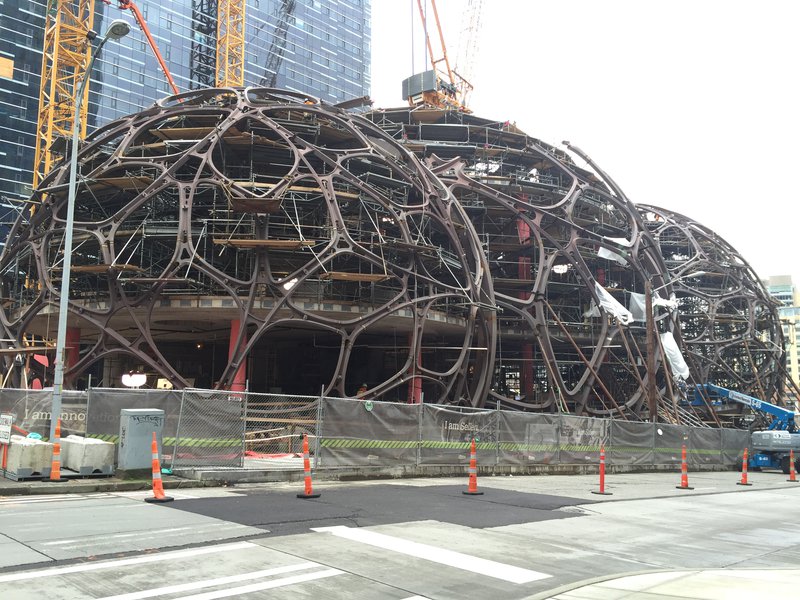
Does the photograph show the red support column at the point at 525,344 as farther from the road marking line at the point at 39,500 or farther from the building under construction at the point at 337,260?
the road marking line at the point at 39,500

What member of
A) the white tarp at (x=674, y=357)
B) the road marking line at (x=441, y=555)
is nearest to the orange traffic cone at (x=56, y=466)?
the road marking line at (x=441, y=555)

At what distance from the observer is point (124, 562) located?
25.8 ft

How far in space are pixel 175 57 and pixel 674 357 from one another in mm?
79060

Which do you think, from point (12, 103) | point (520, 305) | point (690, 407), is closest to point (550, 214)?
point (520, 305)

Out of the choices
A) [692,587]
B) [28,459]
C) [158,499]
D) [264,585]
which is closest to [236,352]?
[28,459]

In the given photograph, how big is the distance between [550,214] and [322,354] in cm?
1775

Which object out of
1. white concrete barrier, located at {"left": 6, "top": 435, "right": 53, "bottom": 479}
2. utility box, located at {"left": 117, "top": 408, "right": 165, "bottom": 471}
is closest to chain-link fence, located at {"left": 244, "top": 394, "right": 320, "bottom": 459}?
utility box, located at {"left": 117, "top": 408, "right": 165, "bottom": 471}

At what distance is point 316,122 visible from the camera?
36.9m

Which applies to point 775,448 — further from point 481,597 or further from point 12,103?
point 12,103

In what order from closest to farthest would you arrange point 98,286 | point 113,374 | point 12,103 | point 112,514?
point 112,514
point 98,286
point 113,374
point 12,103

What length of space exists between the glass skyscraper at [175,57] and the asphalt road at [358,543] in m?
48.6

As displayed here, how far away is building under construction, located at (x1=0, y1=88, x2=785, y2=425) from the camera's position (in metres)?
31.3

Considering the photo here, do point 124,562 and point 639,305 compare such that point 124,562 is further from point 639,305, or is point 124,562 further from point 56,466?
point 639,305

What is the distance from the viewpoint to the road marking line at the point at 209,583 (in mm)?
6543
